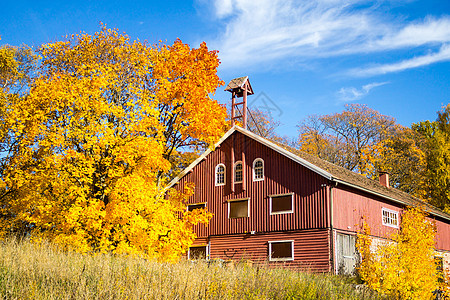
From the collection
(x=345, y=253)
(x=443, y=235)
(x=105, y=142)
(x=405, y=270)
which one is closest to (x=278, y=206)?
(x=345, y=253)

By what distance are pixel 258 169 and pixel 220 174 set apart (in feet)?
9.44

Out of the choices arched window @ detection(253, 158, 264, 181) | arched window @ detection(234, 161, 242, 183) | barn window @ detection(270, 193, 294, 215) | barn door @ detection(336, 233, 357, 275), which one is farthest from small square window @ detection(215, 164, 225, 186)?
barn door @ detection(336, 233, 357, 275)

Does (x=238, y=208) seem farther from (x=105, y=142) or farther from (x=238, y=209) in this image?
(x=105, y=142)

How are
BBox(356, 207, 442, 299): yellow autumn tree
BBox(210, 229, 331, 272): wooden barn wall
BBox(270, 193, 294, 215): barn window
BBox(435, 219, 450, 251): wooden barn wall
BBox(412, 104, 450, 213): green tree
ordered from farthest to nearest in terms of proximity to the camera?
BBox(412, 104, 450, 213): green tree < BBox(435, 219, 450, 251): wooden barn wall < BBox(270, 193, 294, 215): barn window < BBox(210, 229, 331, 272): wooden barn wall < BBox(356, 207, 442, 299): yellow autumn tree

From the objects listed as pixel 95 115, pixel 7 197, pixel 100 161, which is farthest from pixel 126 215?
pixel 7 197

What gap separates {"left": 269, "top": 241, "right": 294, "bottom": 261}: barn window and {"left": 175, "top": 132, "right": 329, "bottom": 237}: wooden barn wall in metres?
0.88

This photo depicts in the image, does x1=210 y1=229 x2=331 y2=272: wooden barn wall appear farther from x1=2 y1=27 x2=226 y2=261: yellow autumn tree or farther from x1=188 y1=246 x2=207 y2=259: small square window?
x1=2 y1=27 x2=226 y2=261: yellow autumn tree

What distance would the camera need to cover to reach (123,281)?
12.2m

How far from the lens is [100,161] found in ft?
72.7

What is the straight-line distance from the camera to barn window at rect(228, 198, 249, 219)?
29.9 metres

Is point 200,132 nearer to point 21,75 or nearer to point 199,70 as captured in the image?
point 199,70

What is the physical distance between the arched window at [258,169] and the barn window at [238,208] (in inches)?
61.7

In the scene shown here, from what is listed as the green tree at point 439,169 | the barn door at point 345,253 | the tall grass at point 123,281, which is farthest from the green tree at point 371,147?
the tall grass at point 123,281

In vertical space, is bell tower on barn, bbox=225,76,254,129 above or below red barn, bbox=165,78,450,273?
above
